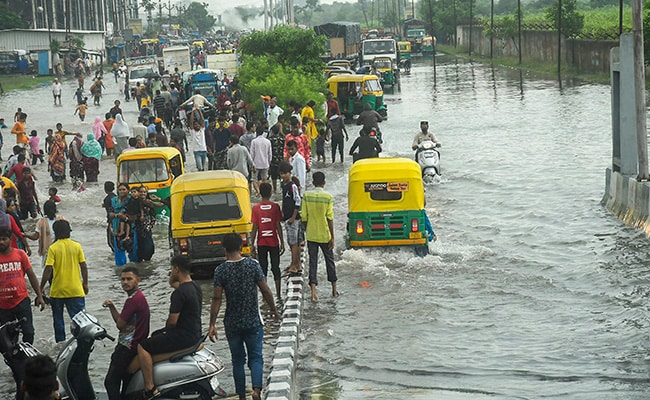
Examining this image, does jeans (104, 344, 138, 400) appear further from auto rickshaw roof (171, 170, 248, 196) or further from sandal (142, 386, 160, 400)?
auto rickshaw roof (171, 170, 248, 196)

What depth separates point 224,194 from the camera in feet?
54.2

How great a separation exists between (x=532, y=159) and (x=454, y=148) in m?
3.56

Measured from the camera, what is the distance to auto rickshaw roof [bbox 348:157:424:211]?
17.3 meters

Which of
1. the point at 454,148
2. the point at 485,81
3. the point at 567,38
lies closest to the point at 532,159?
the point at 454,148

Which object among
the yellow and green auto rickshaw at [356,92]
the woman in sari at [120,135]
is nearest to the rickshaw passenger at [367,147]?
the woman in sari at [120,135]

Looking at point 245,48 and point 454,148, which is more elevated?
point 245,48

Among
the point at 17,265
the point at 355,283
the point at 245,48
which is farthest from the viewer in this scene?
the point at 245,48

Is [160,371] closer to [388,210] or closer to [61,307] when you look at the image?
[61,307]

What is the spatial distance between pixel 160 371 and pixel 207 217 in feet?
23.1

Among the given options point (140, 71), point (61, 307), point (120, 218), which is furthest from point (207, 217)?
point (140, 71)

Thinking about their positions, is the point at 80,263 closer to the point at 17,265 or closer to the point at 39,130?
the point at 17,265

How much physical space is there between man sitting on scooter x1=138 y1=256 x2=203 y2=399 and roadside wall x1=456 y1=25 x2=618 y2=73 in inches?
1812

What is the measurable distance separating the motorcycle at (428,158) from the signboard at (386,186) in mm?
8043

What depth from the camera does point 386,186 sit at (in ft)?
57.2
